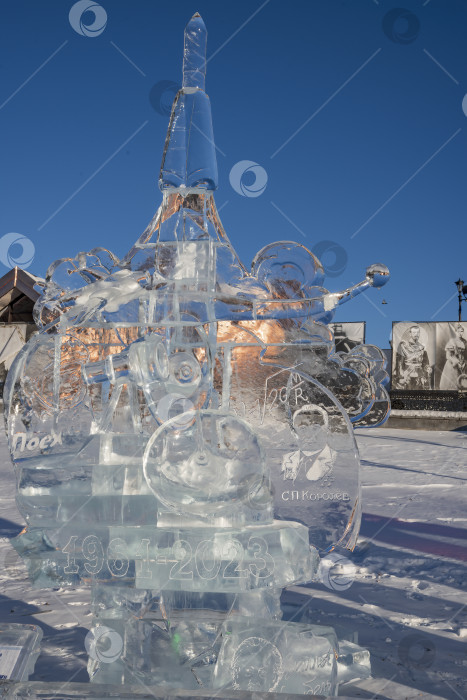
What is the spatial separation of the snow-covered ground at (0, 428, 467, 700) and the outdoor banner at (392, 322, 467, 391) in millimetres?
8718

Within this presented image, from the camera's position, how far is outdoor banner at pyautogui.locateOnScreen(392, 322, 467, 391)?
42.2ft

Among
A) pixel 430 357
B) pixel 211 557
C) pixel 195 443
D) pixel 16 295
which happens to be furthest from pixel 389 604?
pixel 16 295

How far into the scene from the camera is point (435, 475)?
5.93 m

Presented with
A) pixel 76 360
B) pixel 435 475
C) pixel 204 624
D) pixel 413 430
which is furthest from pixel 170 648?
pixel 413 430

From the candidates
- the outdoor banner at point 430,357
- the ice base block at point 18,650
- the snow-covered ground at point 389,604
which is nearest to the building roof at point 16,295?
the outdoor banner at point 430,357

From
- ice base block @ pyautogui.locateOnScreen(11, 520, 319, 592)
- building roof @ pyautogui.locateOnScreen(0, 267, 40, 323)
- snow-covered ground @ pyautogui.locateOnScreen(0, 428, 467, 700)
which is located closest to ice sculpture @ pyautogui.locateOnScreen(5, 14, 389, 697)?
ice base block @ pyautogui.locateOnScreen(11, 520, 319, 592)

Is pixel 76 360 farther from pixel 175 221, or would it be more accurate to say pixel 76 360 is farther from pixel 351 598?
pixel 351 598

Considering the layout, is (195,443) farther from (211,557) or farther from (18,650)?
(18,650)

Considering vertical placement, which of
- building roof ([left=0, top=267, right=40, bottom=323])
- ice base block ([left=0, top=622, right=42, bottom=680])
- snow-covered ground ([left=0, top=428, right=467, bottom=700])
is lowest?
snow-covered ground ([left=0, top=428, right=467, bottom=700])

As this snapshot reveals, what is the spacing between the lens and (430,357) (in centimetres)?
1300

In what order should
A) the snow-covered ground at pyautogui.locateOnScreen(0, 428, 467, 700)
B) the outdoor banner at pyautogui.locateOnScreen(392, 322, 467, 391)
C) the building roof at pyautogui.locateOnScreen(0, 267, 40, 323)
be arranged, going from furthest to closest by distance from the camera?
the outdoor banner at pyautogui.locateOnScreen(392, 322, 467, 391) < the building roof at pyautogui.locateOnScreen(0, 267, 40, 323) < the snow-covered ground at pyautogui.locateOnScreen(0, 428, 467, 700)

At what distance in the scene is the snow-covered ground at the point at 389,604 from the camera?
1.75 metres

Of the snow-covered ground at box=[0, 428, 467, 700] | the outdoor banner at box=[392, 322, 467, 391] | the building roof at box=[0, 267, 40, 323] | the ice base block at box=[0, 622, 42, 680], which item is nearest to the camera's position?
the ice base block at box=[0, 622, 42, 680]

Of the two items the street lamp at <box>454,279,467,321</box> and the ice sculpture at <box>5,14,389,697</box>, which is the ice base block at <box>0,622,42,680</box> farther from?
the street lamp at <box>454,279,467,321</box>
